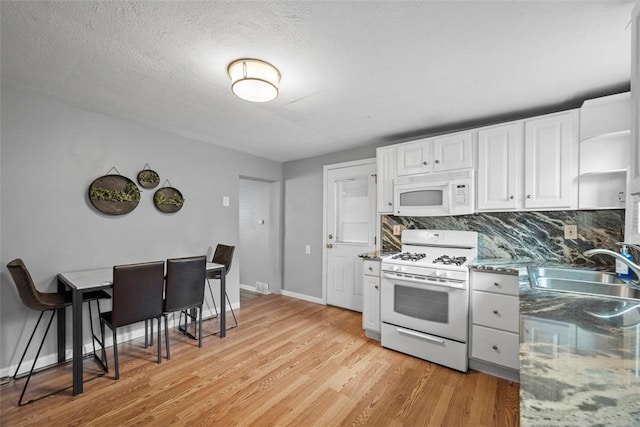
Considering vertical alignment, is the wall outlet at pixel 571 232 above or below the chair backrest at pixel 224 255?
above

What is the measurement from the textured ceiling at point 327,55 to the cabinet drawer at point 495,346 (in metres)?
1.95

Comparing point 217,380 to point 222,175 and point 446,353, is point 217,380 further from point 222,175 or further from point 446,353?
point 222,175

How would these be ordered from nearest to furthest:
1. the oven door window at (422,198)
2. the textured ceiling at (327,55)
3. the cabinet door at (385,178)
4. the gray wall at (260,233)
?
the textured ceiling at (327,55)
the oven door window at (422,198)
the cabinet door at (385,178)
the gray wall at (260,233)

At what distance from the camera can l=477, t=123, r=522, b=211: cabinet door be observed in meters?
2.45

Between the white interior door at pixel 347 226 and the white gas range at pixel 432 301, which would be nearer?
the white gas range at pixel 432 301

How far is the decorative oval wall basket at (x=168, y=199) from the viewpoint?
10.1 feet

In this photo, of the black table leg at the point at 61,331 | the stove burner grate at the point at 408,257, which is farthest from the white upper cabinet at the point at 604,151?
the black table leg at the point at 61,331

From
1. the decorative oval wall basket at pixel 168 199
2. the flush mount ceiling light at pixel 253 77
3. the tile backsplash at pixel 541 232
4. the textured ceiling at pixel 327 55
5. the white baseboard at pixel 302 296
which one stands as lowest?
the white baseboard at pixel 302 296

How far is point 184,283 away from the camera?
8.46ft

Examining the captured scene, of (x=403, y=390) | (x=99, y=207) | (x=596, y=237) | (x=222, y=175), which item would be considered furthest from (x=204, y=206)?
(x=596, y=237)

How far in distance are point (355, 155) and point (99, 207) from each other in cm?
305

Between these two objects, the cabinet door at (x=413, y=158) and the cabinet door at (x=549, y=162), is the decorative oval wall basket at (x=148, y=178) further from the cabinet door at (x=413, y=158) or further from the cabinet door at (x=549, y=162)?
the cabinet door at (x=549, y=162)

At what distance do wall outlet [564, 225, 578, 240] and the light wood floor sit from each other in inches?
55.1

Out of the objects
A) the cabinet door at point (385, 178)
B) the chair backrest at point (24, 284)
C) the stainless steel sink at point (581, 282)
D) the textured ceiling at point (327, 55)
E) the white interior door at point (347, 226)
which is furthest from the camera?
the white interior door at point (347, 226)
